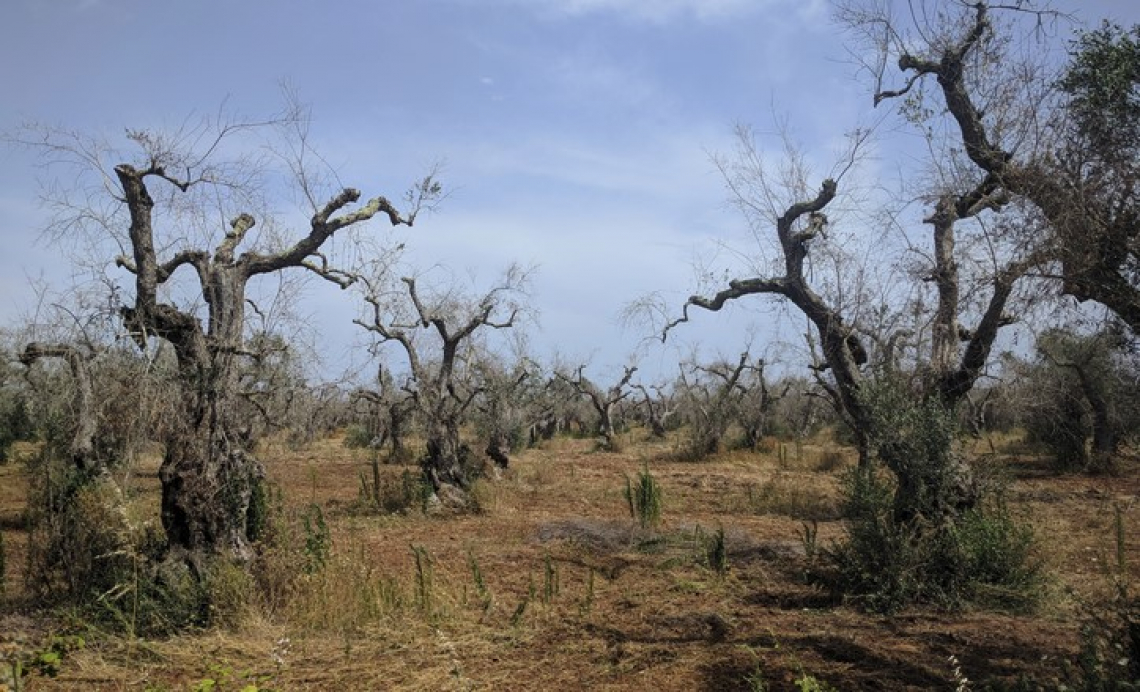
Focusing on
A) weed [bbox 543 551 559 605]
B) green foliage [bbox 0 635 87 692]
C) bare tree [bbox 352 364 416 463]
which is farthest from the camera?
bare tree [bbox 352 364 416 463]

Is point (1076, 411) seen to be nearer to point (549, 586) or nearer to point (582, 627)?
point (549, 586)

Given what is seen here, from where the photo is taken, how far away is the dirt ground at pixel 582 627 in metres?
5.54

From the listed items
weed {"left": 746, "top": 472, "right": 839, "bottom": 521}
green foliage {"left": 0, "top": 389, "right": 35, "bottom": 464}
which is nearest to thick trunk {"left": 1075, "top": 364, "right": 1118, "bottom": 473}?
weed {"left": 746, "top": 472, "right": 839, "bottom": 521}

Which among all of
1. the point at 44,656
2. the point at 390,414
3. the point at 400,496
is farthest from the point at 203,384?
the point at 390,414

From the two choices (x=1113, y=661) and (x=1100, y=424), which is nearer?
(x=1113, y=661)

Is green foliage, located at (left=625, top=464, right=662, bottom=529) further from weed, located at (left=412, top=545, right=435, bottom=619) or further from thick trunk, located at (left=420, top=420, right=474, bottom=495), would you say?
thick trunk, located at (left=420, top=420, right=474, bottom=495)

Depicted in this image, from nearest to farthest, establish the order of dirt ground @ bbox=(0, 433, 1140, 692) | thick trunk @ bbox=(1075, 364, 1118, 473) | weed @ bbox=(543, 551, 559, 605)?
dirt ground @ bbox=(0, 433, 1140, 692), weed @ bbox=(543, 551, 559, 605), thick trunk @ bbox=(1075, 364, 1118, 473)

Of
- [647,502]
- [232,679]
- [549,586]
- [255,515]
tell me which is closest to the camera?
[232,679]

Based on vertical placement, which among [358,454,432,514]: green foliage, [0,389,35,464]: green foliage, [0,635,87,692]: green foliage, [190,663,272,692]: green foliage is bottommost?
[190,663,272,692]: green foliage

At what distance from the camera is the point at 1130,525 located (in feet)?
39.7

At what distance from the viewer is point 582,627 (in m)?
6.85

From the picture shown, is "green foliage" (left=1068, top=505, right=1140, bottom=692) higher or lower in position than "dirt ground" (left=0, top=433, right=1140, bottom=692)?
higher

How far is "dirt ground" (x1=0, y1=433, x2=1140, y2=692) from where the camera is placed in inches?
218

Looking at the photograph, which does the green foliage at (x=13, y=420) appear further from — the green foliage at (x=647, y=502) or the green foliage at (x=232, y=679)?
the green foliage at (x=232, y=679)
